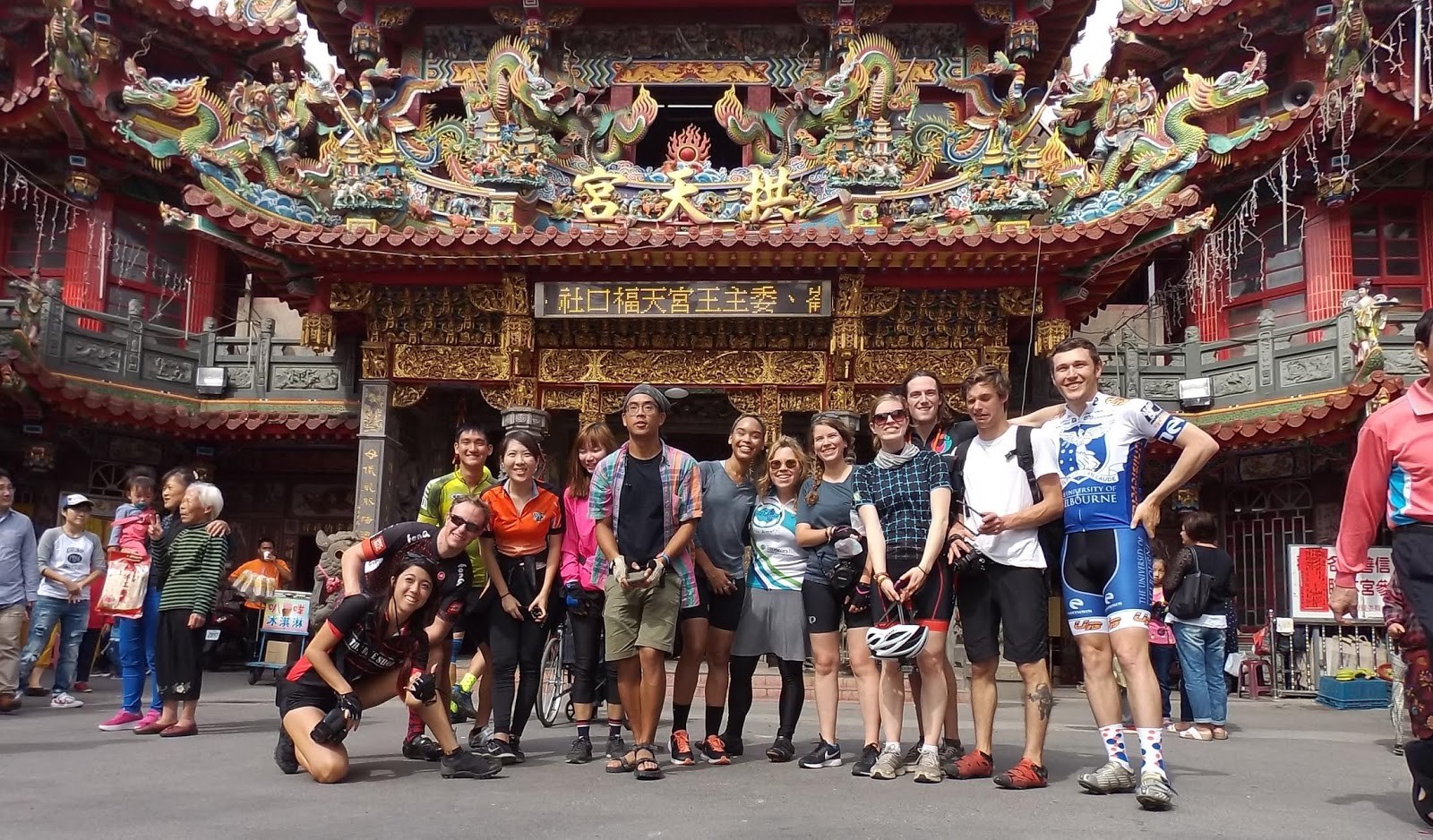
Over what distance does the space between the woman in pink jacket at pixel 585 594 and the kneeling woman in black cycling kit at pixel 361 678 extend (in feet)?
1.77

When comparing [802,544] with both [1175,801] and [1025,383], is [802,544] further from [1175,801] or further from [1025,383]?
[1025,383]

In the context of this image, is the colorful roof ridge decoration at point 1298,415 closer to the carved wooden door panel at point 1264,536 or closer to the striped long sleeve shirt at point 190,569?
the carved wooden door panel at point 1264,536

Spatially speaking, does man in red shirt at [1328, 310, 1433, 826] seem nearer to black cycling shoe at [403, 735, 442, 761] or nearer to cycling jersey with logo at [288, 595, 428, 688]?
cycling jersey with logo at [288, 595, 428, 688]

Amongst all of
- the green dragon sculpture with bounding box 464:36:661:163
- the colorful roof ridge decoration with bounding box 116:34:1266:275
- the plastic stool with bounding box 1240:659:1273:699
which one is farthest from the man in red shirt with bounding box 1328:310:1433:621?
the green dragon sculpture with bounding box 464:36:661:163

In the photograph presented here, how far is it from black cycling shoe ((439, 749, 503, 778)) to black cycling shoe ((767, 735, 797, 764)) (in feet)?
4.37

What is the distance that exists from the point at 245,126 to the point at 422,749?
7637mm

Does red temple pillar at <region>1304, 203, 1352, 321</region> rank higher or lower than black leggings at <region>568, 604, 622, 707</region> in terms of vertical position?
higher

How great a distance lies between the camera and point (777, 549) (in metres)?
5.20

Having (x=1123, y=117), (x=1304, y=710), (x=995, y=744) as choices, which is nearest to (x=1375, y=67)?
(x=1123, y=117)

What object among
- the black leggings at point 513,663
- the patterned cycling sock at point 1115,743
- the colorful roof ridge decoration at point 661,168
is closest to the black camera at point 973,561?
the patterned cycling sock at point 1115,743

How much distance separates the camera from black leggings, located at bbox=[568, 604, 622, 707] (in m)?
4.96

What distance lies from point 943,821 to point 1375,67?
12.7 meters

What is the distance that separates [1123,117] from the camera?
9.72 metres

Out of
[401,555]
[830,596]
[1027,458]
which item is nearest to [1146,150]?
[1027,458]
